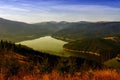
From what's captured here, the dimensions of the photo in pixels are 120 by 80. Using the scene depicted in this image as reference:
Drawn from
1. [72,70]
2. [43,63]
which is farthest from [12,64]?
[72,70]

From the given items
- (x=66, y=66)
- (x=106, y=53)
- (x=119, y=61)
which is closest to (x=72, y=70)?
(x=66, y=66)

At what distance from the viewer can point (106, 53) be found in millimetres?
185250

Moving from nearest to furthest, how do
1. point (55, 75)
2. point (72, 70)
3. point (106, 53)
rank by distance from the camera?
point (55, 75) < point (72, 70) < point (106, 53)

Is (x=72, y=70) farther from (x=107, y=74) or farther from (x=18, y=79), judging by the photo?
(x=18, y=79)

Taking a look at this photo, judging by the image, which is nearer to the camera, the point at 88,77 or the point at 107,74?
the point at 88,77

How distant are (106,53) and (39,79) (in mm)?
182705

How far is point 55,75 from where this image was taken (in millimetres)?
7172

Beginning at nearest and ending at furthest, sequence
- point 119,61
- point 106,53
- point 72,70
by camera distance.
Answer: point 72,70 → point 119,61 → point 106,53

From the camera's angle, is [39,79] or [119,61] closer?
[39,79]

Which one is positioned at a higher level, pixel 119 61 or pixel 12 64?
pixel 12 64

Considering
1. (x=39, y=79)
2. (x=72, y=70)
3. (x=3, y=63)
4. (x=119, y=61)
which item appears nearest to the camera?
(x=39, y=79)

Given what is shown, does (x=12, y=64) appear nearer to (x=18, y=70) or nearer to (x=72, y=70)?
(x=18, y=70)

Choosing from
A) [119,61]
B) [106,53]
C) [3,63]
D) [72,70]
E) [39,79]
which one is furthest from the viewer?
[106,53]

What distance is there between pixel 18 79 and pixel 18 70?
128 centimetres
